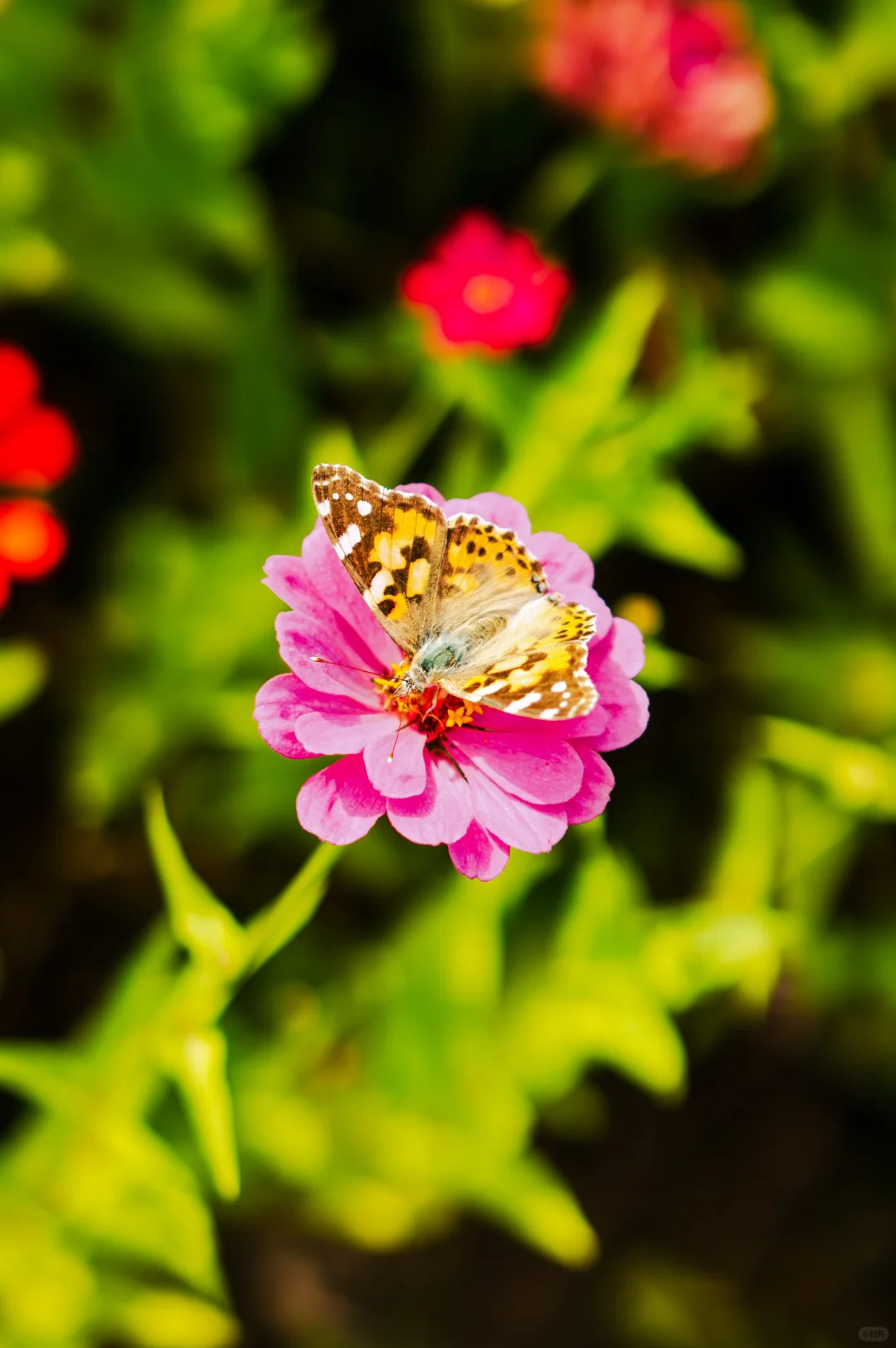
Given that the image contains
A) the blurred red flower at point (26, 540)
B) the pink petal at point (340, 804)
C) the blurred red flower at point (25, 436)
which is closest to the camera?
the pink petal at point (340, 804)

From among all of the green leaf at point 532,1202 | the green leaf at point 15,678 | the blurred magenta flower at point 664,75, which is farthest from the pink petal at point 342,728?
the blurred magenta flower at point 664,75

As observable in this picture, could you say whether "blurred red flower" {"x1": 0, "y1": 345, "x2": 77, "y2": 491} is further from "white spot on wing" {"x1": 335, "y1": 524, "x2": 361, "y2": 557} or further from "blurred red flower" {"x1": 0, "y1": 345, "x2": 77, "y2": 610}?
"white spot on wing" {"x1": 335, "y1": 524, "x2": 361, "y2": 557}

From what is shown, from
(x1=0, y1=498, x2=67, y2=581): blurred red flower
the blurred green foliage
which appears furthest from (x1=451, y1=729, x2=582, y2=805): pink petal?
(x1=0, y1=498, x2=67, y2=581): blurred red flower

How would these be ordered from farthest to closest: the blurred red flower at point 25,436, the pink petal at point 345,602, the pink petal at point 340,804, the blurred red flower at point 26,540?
the blurred red flower at point 25,436
the blurred red flower at point 26,540
the pink petal at point 345,602
the pink petal at point 340,804

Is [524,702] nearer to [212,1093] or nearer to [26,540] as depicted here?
[212,1093]

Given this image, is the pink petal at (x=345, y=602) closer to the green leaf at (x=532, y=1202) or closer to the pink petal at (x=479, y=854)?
the pink petal at (x=479, y=854)

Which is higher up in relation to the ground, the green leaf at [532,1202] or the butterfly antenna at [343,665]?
the butterfly antenna at [343,665]

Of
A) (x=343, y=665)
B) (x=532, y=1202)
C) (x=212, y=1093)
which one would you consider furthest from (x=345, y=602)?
(x=532, y=1202)
